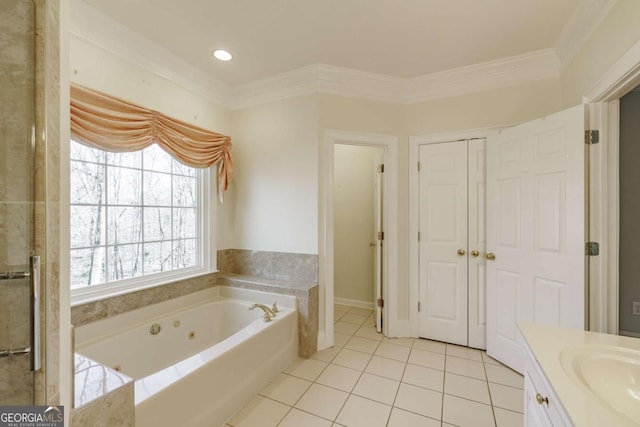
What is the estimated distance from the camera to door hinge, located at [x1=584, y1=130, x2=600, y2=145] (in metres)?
1.73

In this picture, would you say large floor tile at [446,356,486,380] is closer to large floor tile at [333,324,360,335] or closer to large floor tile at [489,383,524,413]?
large floor tile at [489,383,524,413]

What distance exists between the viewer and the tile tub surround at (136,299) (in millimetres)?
1815

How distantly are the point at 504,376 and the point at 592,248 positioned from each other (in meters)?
1.15

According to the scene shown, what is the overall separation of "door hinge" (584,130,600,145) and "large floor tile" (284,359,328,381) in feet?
8.06

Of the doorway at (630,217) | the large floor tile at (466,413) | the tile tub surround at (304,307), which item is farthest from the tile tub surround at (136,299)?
the doorway at (630,217)

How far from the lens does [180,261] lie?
2625mm

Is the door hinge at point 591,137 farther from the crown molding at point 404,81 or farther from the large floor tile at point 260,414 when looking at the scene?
the large floor tile at point 260,414

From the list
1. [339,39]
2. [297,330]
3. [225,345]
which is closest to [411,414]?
[297,330]

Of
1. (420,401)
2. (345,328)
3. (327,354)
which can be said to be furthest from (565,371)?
(345,328)

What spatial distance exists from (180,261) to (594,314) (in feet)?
10.5

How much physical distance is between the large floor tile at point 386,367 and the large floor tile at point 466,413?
39 centimetres

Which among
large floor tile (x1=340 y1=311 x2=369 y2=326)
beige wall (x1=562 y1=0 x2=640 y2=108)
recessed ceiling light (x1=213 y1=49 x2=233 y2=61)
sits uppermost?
recessed ceiling light (x1=213 y1=49 x2=233 y2=61)

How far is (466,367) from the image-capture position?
7.41ft

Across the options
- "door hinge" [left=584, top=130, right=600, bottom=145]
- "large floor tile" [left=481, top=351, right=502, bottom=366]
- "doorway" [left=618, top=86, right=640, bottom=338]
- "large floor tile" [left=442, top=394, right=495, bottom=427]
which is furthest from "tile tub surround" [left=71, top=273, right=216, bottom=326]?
"doorway" [left=618, top=86, right=640, bottom=338]
